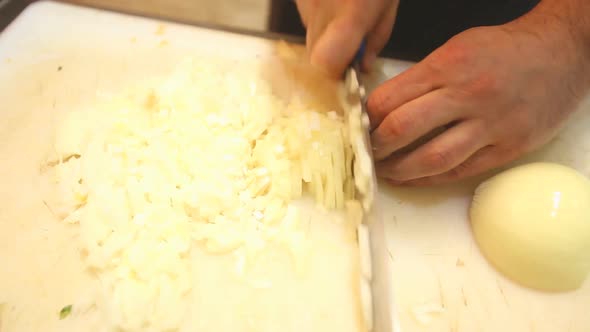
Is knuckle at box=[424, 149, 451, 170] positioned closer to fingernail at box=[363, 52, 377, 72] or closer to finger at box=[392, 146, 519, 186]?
finger at box=[392, 146, 519, 186]

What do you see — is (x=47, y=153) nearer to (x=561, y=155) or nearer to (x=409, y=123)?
(x=409, y=123)

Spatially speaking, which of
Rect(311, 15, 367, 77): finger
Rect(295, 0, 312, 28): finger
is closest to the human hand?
Rect(311, 15, 367, 77): finger

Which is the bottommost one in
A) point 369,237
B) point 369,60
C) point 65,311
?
point 65,311

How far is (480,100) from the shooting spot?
73cm

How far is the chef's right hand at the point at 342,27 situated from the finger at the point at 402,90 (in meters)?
0.11

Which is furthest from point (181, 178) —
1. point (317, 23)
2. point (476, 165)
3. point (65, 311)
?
point (476, 165)

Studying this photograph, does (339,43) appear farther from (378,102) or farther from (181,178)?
(181,178)

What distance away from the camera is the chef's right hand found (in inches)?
31.6

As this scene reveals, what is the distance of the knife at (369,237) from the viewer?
64 centimetres

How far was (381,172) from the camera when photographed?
79 centimetres

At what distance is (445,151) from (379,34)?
290 millimetres

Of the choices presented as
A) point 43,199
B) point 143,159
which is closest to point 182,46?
point 143,159

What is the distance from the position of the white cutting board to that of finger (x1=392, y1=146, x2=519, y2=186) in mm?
33

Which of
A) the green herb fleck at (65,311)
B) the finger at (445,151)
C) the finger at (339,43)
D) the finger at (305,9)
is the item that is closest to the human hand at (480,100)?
the finger at (445,151)
